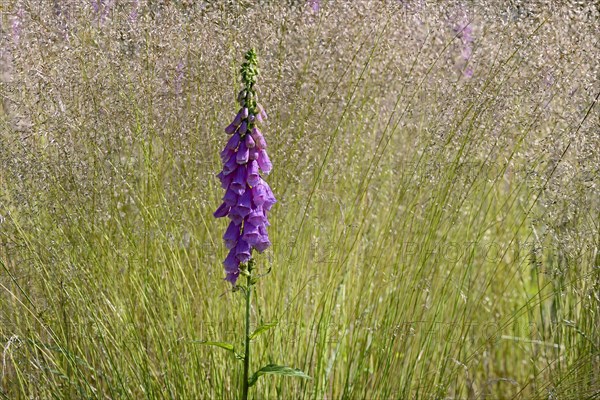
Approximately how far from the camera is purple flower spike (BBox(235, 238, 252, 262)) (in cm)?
205

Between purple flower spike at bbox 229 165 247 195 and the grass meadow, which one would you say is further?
the grass meadow

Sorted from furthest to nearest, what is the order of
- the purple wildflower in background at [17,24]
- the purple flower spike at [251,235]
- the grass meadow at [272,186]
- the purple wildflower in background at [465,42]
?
the purple wildflower in background at [465,42] → the purple wildflower in background at [17,24] → the grass meadow at [272,186] → the purple flower spike at [251,235]

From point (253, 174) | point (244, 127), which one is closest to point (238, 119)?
point (244, 127)

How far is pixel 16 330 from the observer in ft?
9.09

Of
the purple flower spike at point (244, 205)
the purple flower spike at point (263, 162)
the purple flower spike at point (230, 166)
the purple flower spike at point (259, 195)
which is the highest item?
the purple flower spike at point (263, 162)

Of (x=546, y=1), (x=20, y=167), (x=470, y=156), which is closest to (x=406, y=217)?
(x=470, y=156)

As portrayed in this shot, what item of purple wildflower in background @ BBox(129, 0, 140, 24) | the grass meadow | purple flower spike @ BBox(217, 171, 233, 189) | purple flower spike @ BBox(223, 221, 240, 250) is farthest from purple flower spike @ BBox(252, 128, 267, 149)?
purple wildflower in background @ BBox(129, 0, 140, 24)

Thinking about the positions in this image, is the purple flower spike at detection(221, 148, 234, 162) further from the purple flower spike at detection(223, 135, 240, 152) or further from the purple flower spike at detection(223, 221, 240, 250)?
the purple flower spike at detection(223, 221, 240, 250)

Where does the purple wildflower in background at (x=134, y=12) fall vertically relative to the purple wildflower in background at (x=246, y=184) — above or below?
above

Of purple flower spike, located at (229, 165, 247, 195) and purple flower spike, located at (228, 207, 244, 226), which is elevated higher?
purple flower spike, located at (229, 165, 247, 195)

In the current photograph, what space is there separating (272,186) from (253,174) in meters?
0.75

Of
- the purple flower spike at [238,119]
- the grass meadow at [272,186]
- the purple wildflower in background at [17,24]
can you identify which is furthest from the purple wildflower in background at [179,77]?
the purple flower spike at [238,119]

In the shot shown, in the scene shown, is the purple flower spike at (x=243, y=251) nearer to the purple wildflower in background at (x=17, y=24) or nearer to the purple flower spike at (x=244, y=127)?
the purple flower spike at (x=244, y=127)

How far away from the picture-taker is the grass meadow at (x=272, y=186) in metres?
2.65
